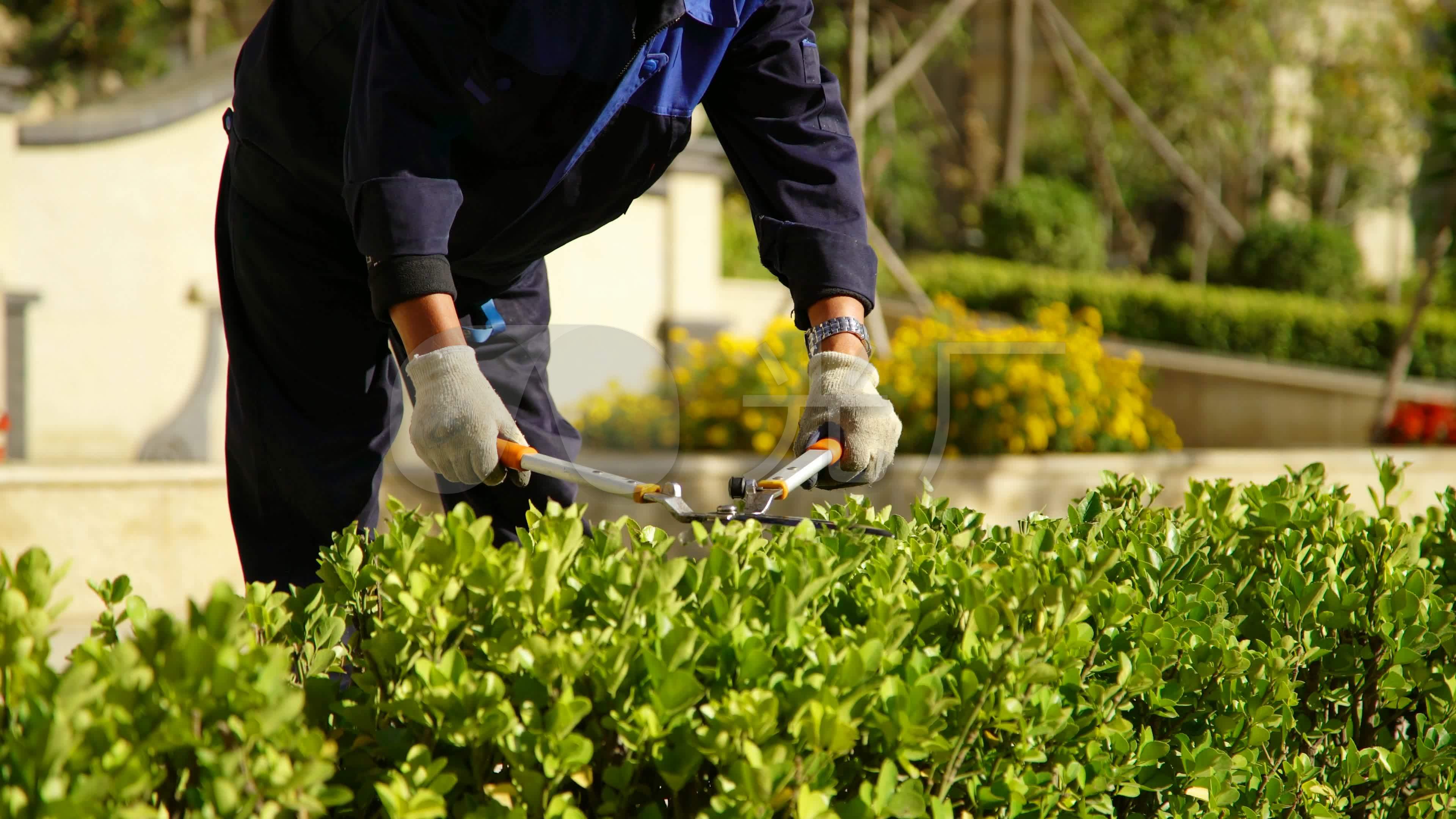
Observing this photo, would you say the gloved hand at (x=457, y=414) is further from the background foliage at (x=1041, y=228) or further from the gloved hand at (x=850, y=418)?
the background foliage at (x=1041, y=228)

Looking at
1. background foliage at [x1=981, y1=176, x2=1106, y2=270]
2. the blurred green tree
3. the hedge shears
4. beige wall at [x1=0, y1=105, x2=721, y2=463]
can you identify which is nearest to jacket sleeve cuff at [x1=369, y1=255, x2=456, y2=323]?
the hedge shears

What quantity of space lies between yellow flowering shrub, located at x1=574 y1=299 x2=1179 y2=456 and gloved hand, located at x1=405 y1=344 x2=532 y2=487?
11.3ft

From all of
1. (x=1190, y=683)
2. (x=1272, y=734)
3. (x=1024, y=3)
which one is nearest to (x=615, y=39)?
(x=1190, y=683)

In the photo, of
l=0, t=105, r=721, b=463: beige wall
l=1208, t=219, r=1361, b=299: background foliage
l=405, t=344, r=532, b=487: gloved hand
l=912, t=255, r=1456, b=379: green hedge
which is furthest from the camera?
l=1208, t=219, r=1361, b=299: background foliage

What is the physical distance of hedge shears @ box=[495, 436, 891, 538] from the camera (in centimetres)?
158

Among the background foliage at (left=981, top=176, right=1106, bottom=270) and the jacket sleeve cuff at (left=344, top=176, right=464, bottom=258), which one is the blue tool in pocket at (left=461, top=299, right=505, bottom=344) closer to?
the jacket sleeve cuff at (left=344, top=176, right=464, bottom=258)

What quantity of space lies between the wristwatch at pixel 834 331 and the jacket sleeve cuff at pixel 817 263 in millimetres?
35

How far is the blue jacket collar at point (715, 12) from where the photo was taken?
74.8 inches

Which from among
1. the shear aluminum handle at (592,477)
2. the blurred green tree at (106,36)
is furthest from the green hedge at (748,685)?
the blurred green tree at (106,36)

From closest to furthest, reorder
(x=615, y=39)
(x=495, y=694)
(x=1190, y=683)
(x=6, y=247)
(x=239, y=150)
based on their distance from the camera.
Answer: (x=495, y=694) < (x=1190, y=683) < (x=615, y=39) < (x=239, y=150) < (x=6, y=247)

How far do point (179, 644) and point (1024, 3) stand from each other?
37.4 ft

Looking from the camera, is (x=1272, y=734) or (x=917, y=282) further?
(x=917, y=282)

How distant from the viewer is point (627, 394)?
2.49 m

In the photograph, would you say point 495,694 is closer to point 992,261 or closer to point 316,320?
point 316,320
